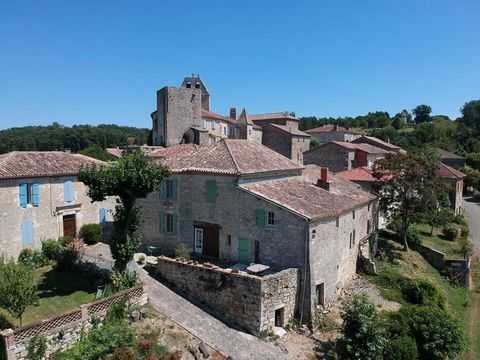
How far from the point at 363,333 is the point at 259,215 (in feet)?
26.1

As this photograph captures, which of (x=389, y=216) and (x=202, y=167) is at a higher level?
(x=202, y=167)

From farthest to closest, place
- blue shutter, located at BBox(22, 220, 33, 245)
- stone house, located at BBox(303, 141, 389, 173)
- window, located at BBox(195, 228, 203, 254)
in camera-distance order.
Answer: stone house, located at BBox(303, 141, 389, 173) → window, located at BBox(195, 228, 203, 254) → blue shutter, located at BBox(22, 220, 33, 245)

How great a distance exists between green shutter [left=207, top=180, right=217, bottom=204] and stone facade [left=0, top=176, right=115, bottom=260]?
22.0ft

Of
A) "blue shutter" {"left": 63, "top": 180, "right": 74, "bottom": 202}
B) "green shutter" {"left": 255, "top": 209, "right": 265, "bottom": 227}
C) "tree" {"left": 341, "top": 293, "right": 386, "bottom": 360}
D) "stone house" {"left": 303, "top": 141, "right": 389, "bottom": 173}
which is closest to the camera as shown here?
"tree" {"left": 341, "top": 293, "right": 386, "bottom": 360}

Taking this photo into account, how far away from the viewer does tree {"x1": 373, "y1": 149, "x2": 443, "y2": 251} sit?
31.2 metres

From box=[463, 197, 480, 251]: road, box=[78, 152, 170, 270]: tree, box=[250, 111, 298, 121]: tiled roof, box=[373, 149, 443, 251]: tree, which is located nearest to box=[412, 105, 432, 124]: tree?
box=[463, 197, 480, 251]: road

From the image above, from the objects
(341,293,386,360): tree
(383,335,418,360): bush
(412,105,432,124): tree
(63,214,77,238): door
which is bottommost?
(383,335,418,360): bush

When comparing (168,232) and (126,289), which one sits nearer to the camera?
(126,289)

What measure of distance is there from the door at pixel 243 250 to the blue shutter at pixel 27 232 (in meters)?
13.5

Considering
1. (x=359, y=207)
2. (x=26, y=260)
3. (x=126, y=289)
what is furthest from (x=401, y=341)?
(x=26, y=260)

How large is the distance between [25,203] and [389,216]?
28980 millimetres

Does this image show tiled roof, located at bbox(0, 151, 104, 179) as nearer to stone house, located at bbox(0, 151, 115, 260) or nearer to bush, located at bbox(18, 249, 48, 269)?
stone house, located at bbox(0, 151, 115, 260)

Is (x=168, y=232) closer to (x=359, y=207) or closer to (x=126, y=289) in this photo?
(x=126, y=289)

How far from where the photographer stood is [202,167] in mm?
24344
